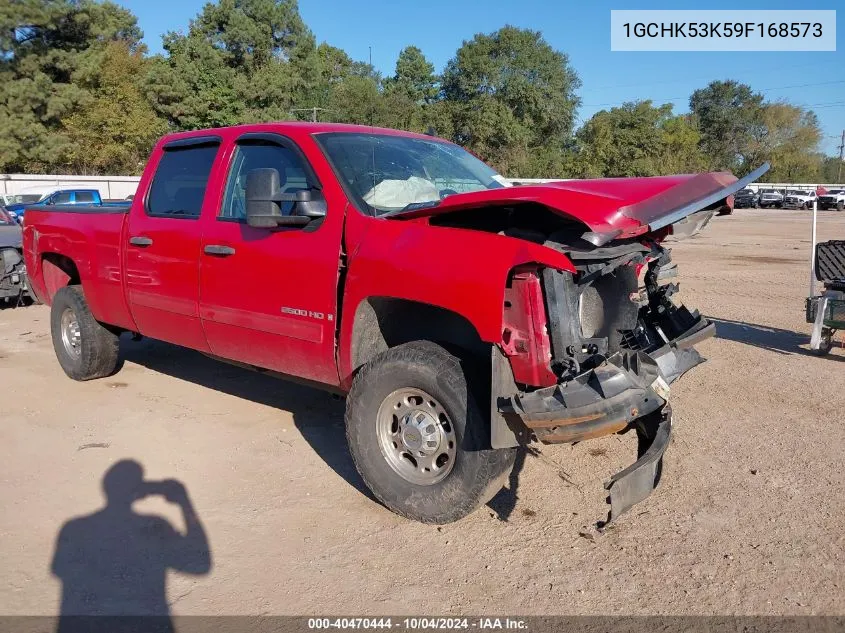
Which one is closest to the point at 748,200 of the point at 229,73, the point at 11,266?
the point at 229,73

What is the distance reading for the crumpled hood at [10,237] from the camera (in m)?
10.1

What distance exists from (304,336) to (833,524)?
9.88 ft

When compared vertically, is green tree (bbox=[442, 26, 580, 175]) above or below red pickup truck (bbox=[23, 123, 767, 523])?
above

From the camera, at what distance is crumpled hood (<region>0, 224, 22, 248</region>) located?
1015 centimetres

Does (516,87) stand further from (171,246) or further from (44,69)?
(171,246)

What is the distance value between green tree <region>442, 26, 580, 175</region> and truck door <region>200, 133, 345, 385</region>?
57.1 meters

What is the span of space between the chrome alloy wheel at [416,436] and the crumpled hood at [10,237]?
28.3ft

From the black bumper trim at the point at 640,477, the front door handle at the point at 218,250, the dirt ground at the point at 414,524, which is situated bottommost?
the dirt ground at the point at 414,524

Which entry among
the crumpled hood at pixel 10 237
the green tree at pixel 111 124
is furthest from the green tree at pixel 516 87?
the crumpled hood at pixel 10 237

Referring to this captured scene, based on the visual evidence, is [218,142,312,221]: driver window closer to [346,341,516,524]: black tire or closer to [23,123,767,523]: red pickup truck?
[23,123,767,523]: red pickup truck

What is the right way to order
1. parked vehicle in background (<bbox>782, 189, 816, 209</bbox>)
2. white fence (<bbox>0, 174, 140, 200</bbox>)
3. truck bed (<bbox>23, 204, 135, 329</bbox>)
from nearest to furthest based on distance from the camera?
truck bed (<bbox>23, 204, 135, 329</bbox>)
white fence (<bbox>0, 174, 140, 200</bbox>)
parked vehicle in background (<bbox>782, 189, 816, 209</bbox>)

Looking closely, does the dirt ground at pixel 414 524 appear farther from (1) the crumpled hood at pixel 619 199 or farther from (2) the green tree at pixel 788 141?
(2) the green tree at pixel 788 141

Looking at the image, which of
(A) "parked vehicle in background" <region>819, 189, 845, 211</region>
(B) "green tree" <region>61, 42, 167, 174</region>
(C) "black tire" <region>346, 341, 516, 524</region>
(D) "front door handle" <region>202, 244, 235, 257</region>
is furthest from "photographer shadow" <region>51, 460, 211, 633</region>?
(A) "parked vehicle in background" <region>819, 189, 845, 211</region>

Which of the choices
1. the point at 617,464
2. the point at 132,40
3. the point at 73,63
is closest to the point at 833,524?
the point at 617,464
